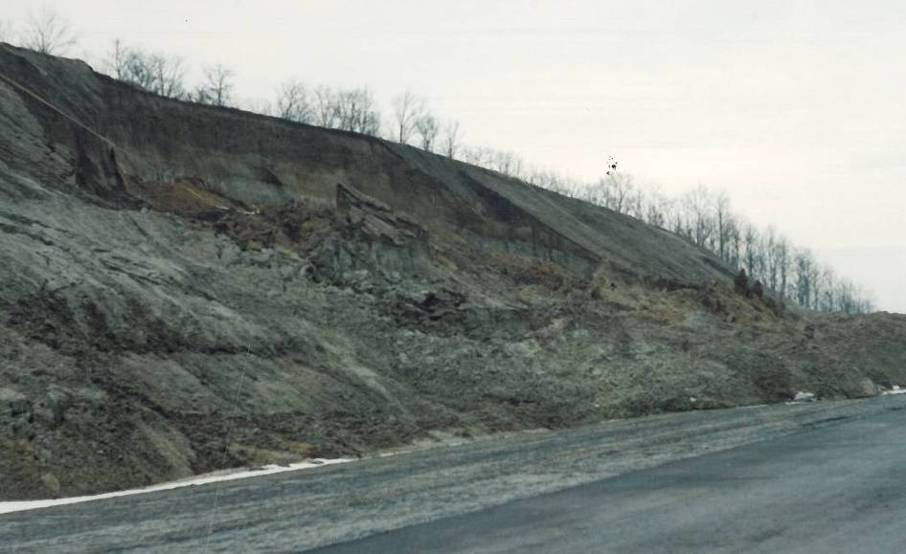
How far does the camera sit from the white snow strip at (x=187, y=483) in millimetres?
14809

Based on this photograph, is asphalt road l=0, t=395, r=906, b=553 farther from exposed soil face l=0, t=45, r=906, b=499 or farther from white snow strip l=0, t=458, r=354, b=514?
exposed soil face l=0, t=45, r=906, b=499

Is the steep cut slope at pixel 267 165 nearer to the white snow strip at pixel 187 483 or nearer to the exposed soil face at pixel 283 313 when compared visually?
the exposed soil face at pixel 283 313

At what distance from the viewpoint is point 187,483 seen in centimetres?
1748

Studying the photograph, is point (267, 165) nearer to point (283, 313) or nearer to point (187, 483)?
point (283, 313)

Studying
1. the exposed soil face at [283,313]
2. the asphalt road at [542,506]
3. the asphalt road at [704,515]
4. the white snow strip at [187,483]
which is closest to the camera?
the asphalt road at [704,515]

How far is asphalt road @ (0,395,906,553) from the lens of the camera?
1012cm

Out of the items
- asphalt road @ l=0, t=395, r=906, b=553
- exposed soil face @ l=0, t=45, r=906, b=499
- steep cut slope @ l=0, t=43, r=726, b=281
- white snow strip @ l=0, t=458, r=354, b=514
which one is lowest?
white snow strip @ l=0, t=458, r=354, b=514

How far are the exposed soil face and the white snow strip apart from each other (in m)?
0.35

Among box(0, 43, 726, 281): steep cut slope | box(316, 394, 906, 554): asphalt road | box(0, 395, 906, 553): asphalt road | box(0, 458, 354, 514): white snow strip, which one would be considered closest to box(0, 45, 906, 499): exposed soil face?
box(0, 43, 726, 281): steep cut slope

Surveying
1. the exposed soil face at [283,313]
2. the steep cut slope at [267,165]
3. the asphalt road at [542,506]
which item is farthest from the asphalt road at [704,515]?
the steep cut slope at [267,165]

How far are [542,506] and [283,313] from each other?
1712 centimetres

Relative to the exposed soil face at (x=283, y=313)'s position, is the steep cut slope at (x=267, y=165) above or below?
above

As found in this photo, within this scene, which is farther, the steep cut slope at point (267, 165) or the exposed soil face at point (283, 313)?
the steep cut slope at point (267, 165)

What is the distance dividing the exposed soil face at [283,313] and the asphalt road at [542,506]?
10.7ft
